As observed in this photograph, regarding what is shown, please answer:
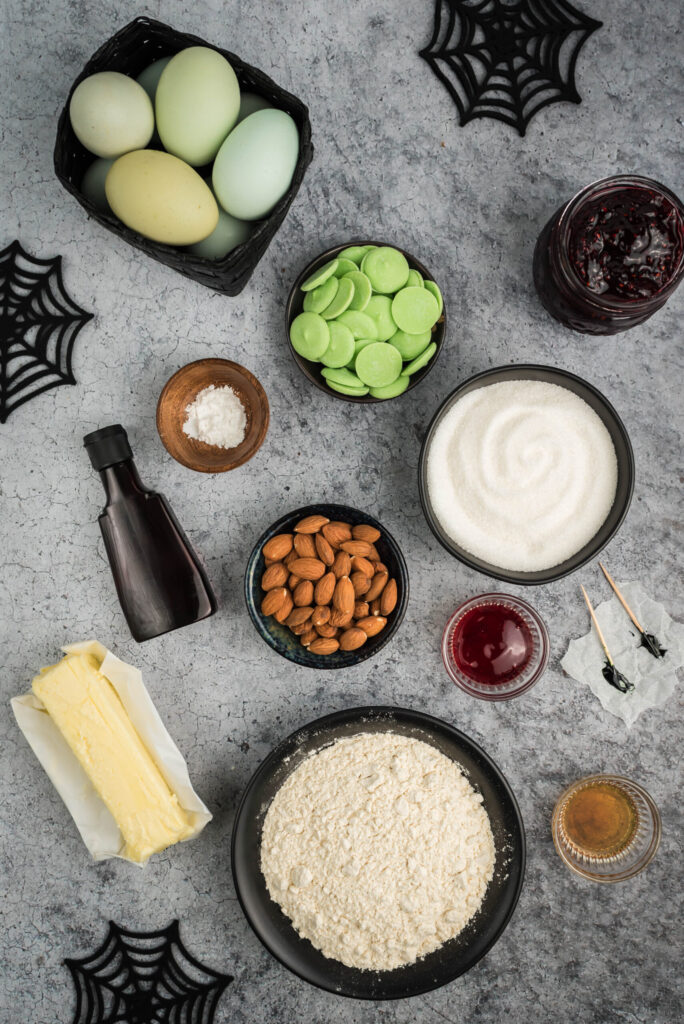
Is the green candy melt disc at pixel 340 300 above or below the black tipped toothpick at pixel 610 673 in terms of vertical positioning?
above

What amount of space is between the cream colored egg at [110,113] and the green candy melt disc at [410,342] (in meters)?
0.52

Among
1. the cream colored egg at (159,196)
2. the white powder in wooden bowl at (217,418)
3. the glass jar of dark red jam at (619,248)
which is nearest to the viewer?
the cream colored egg at (159,196)

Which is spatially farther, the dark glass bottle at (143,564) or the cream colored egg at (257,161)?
the dark glass bottle at (143,564)

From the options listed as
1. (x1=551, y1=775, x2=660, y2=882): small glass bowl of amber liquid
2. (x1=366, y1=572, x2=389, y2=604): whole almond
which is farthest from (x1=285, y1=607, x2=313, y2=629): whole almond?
(x1=551, y1=775, x2=660, y2=882): small glass bowl of amber liquid

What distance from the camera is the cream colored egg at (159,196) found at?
1056 mm

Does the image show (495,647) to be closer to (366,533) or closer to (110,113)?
(366,533)

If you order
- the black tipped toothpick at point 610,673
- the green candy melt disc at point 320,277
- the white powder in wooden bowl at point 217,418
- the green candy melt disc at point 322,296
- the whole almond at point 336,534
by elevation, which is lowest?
the black tipped toothpick at point 610,673

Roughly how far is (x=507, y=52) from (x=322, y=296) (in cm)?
65

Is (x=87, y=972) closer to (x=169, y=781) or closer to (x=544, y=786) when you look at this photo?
(x=169, y=781)

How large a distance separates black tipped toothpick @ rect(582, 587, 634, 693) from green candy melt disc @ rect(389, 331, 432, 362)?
585 mm

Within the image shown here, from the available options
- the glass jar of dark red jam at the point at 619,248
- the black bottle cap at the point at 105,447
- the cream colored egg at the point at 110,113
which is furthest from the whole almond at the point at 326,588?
the cream colored egg at the point at 110,113

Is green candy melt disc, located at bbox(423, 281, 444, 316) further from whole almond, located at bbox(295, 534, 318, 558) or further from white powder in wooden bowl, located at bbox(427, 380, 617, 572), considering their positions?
whole almond, located at bbox(295, 534, 318, 558)

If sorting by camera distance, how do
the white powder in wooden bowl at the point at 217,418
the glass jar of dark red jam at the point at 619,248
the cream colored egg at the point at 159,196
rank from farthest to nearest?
the white powder in wooden bowl at the point at 217,418, the glass jar of dark red jam at the point at 619,248, the cream colored egg at the point at 159,196

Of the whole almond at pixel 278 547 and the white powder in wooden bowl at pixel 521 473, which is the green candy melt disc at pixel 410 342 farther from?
the whole almond at pixel 278 547
